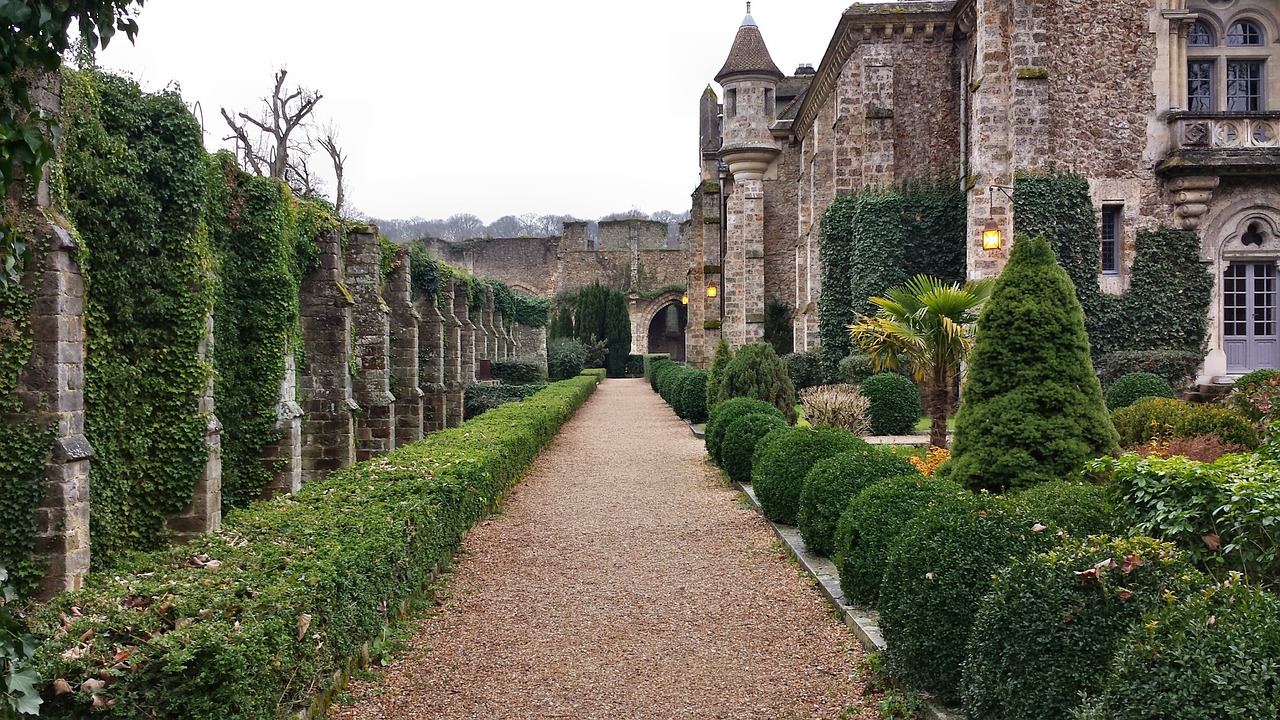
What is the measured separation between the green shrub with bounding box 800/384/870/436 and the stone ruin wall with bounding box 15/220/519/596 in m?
6.08

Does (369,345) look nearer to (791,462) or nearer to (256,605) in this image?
(791,462)

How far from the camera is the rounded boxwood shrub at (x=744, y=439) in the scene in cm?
1113

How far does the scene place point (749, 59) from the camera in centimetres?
2498

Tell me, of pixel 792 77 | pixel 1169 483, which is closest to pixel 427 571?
pixel 1169 483

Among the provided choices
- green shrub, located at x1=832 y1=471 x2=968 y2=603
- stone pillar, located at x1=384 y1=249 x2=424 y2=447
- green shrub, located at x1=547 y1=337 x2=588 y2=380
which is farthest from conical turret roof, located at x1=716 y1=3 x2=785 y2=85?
green shrub, located at x1=832 y1=471 x2=968 y2=603

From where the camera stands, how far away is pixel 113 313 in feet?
22.5

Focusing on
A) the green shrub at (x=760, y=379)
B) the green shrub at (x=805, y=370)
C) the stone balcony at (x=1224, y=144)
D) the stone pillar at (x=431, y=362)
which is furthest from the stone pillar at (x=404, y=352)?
the stone balcony at (x=1224, y=144)

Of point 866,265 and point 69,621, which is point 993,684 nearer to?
point 69,621

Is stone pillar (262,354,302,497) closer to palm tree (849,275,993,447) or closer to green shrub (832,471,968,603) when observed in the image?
palm tree (849,275,993,447)

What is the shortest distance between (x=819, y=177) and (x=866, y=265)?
12.2ft

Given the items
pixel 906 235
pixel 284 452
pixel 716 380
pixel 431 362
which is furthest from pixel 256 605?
pixel 906 235

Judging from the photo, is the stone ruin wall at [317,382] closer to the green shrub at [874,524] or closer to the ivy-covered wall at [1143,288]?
the green shrub at [874,524]

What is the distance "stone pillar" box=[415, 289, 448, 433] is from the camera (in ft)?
59.2

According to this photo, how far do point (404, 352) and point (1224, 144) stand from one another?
1446 centimetres
